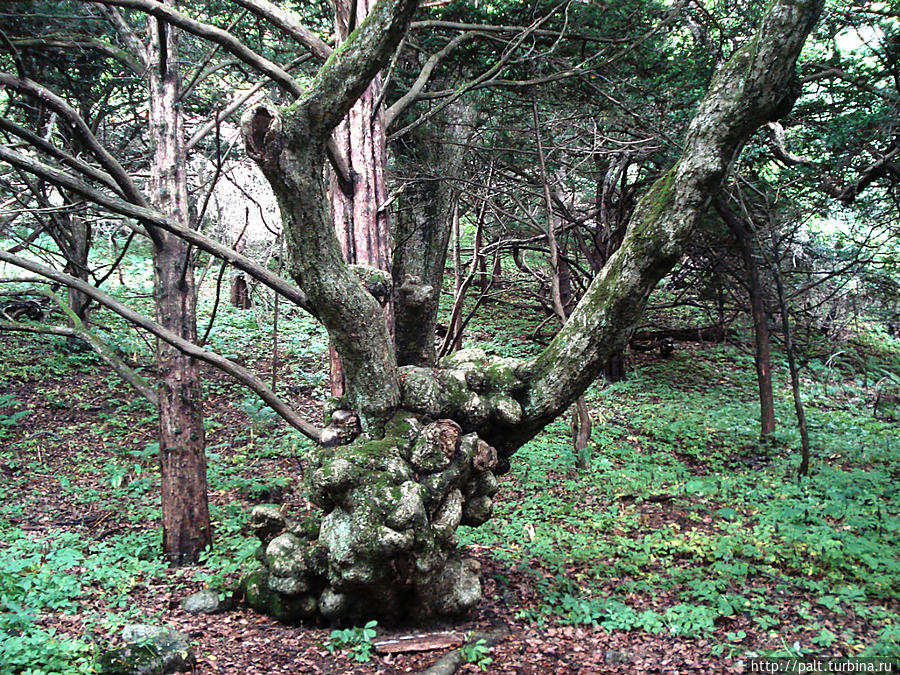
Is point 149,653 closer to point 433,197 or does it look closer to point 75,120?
point 75,120

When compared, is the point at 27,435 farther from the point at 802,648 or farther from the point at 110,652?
the point at 802,648

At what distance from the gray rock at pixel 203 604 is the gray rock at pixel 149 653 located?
0.52 meters

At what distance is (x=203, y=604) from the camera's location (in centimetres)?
444

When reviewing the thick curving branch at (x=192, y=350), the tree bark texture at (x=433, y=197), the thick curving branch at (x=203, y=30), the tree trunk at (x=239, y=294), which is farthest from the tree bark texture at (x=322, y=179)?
the tree trunk at (x=239, y=294)

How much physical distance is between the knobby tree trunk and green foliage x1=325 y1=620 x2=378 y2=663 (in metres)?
0.15

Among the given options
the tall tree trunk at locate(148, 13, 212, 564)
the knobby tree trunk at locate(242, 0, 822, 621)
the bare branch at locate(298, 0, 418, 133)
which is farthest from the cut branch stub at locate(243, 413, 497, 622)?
the bare branch at locate(298, 0, 418, 133)

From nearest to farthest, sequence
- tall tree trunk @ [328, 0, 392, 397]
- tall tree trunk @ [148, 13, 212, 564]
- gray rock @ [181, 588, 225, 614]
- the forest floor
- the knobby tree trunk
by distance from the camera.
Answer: the knobby tree trunk < the forest floor < gray rock @ [181, 588, 225, 614] < tall tree trunk @ [328, 0, 392, 397] < tall tree trunk @ [148, 13, 212, 564]

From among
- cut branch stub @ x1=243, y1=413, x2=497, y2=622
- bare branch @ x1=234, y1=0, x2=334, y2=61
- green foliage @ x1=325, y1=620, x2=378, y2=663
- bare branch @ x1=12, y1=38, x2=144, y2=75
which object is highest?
bare branch @ x1=12, y1=38, x2=144, y2=75

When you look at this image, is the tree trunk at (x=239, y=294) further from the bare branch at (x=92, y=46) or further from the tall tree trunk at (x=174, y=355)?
the tall tree trunk at (x=174, y=355)

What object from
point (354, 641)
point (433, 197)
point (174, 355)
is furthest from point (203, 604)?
point (433, 197)

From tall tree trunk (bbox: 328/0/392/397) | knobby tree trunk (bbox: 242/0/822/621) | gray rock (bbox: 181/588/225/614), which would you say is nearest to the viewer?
knobby tree trunk (bbox: 242/0/822/621)

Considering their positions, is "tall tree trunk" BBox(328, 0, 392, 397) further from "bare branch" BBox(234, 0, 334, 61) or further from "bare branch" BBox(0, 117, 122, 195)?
"bare branch" BBox(0, 117, 122, 195)

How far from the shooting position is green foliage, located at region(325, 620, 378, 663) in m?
3.85

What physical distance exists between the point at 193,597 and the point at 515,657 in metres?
2.38
